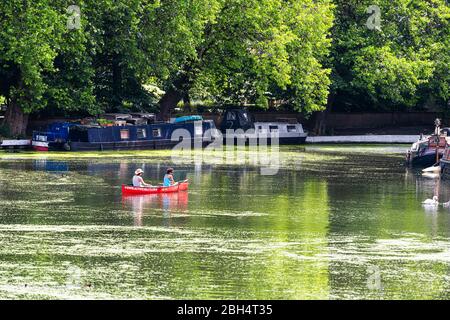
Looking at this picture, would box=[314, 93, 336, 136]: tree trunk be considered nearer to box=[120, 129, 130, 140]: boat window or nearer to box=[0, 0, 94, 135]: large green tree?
box=[120, 129, 130, 140]: boat window

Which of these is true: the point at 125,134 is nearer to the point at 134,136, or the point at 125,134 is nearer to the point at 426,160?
the point at 134,136

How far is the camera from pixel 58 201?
140 feet

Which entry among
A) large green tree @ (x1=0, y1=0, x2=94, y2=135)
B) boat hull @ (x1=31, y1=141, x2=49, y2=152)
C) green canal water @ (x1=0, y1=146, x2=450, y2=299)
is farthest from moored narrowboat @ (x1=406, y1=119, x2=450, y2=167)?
boat hull @ (x1=31, y1=141, x2=49, y2=152)

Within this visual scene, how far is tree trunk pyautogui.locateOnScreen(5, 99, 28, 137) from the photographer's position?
238 ft

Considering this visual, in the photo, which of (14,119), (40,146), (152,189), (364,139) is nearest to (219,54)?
(364,139)

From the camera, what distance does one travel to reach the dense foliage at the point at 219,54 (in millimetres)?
69812

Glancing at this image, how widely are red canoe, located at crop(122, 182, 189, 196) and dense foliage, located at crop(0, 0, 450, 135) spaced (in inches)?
907

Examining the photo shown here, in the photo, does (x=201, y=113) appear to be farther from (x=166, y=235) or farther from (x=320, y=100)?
(x=166, y=235)

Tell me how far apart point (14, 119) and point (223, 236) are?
41.0 m

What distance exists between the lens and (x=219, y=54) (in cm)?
8175

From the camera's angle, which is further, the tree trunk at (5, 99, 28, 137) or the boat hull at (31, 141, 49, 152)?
the tree trunk at (5, 99, 28, 137)

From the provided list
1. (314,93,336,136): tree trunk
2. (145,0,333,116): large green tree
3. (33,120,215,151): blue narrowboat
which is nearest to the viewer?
(33,120,215,151): blue narrowboat

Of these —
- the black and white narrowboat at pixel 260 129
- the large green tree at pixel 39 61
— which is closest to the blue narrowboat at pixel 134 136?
the large green tree at pixel 39 61
